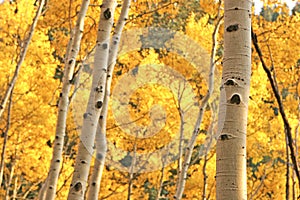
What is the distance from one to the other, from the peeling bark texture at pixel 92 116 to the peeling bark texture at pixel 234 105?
1.88 metres

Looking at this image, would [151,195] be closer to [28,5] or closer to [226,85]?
[28,5]

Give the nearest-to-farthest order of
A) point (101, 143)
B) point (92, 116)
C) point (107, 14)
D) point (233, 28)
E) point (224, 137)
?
point (224, 137), point (233, 28), point (92, 116), point (107, 14), point (101, 143)

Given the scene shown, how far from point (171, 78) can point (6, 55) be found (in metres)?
4.47

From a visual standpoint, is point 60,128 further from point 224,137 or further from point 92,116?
point 224,137

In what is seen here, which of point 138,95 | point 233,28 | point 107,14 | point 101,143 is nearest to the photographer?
point 233,28

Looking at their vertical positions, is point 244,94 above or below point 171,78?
below

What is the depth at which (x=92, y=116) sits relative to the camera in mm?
3510

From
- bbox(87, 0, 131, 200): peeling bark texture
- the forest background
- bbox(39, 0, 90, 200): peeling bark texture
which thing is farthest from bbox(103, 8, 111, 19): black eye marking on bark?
the forest background

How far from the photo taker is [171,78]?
12.2m

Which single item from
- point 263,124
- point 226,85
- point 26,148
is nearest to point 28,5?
point 26,148

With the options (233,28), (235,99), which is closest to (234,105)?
(235,99)

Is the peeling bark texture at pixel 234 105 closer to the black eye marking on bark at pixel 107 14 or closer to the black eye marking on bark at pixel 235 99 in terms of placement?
the black eye marking on bark at pixel 235 99

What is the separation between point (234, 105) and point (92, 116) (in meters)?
1.97

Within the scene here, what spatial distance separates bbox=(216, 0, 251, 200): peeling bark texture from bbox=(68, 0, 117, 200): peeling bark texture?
6.18 feet
